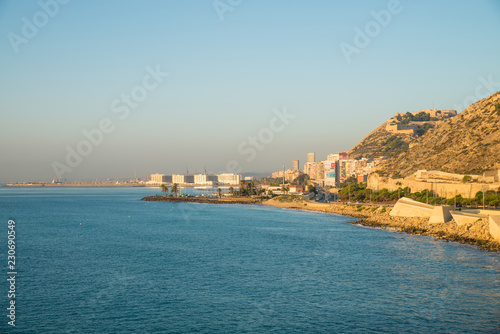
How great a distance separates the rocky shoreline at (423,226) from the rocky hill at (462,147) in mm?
19037

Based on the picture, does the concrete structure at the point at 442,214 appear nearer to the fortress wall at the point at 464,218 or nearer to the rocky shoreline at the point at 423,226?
the rocky shoreline at the point at 423,226

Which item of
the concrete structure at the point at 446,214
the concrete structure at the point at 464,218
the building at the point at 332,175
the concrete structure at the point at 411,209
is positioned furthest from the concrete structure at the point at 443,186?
the building at the point at 332,175

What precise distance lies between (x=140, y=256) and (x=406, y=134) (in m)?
174

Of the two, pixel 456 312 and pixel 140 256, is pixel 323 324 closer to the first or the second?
pixel 456 312

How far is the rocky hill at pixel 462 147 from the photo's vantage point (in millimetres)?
86000

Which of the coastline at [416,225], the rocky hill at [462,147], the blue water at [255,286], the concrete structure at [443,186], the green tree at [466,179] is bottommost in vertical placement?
the blue water at [255,286]

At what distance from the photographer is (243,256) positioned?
4181cm

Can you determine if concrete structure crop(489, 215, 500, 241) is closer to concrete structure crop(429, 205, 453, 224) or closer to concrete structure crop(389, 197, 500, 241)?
concrete structure crop(389, 197, 500, 241)

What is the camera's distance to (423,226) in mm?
59312

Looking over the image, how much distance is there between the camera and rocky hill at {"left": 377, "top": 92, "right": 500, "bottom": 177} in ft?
282

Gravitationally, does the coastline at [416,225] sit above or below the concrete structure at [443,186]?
below

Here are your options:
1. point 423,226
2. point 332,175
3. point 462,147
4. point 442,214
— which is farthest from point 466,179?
point 332,175

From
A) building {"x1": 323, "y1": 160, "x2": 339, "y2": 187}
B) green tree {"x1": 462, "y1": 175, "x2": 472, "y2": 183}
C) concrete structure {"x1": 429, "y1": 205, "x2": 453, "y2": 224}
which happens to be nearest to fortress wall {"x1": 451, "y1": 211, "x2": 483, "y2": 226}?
concrete structure {"x1": 429, "y1": 205, "x2": 453, "y2": 224}

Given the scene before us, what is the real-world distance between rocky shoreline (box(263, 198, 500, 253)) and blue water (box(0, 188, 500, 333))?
2489mm
